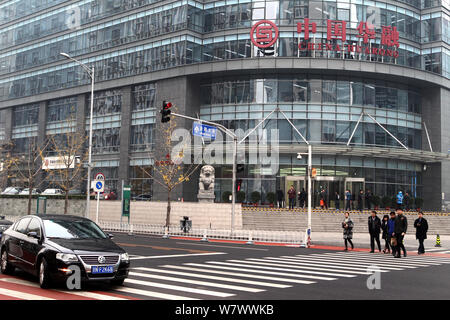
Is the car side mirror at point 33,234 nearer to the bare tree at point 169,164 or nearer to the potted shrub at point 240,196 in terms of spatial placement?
the bare tree at point 169,164

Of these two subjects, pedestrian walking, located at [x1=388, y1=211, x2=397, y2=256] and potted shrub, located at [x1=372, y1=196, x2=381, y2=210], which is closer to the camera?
pedestrian walking, located at [x1=388, y1=211, x2=397, y2=256]

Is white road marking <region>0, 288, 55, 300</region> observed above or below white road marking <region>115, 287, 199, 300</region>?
above

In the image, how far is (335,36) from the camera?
1809 inches

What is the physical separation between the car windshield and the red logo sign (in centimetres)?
3798

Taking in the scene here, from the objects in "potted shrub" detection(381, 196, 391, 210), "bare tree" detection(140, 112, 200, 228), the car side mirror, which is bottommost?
the car side mirror

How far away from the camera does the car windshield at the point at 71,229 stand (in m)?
10.6

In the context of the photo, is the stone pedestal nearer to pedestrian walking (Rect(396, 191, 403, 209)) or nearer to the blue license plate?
pedestrian walking (Rect(396, 191, 403, 209))

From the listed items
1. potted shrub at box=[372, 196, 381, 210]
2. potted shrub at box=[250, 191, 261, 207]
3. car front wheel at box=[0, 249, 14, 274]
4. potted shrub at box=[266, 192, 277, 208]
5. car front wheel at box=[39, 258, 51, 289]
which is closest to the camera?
car front wheel at box=[39, 258, 51, 289]

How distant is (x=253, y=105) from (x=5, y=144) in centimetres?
3545

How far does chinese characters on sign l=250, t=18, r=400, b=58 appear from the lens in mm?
45781

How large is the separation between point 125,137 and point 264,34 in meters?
18.9

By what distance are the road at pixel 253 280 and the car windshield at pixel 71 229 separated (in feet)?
3.71

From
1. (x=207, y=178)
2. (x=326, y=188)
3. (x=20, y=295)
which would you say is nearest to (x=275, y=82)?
(x=326, y=188)

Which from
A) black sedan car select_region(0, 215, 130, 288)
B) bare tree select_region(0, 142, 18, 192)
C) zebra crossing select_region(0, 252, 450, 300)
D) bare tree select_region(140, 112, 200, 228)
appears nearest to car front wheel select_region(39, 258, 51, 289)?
black sedan car select_region(0, 215, 130, 288)
